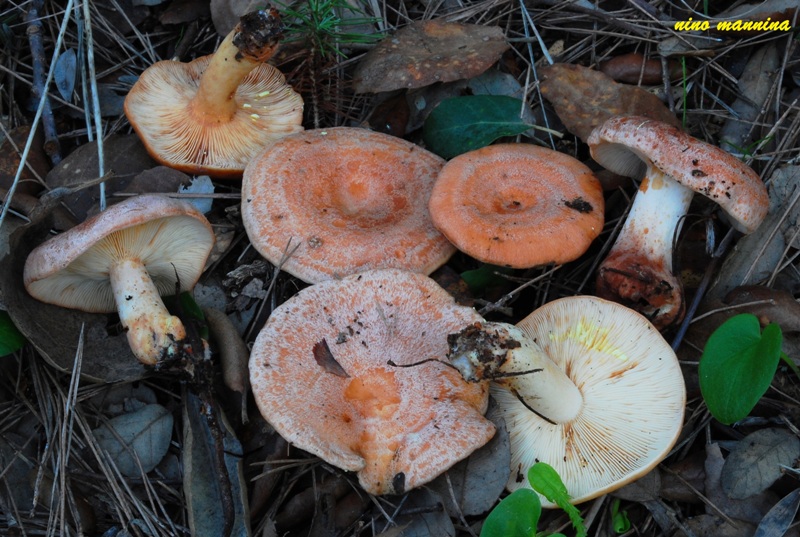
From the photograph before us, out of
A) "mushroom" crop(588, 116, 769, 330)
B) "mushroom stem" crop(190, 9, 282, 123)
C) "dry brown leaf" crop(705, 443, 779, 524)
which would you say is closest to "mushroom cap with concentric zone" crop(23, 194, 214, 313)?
"mushroom stem" crop(190, 9, 282, 123)

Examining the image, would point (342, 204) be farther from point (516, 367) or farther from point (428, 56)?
point (516, 367)

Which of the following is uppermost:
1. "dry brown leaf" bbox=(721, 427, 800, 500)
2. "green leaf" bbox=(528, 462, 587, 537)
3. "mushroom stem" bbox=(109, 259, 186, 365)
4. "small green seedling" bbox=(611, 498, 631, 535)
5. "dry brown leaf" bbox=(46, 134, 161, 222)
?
"dry brown leaf" bbox=(46, 134, 161, 222)

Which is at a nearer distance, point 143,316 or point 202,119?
point 143,316

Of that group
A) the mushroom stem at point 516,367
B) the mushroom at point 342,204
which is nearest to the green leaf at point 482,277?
the mushroom at point 342,204

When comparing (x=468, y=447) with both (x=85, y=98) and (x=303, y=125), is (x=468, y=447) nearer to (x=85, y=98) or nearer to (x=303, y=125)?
(x=303, y=125)

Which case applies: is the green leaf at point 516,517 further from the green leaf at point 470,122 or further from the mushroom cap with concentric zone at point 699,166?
the green leaf at point 470,122

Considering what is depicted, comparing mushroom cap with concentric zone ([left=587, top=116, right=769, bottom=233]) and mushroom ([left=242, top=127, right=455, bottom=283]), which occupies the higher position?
mushroom cap with concentric zone ([left=587, top=116, right=769, bottom=233])

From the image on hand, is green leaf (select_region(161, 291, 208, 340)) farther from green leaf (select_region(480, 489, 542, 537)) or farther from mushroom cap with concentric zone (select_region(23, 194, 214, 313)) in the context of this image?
green leaf (select_region(480, 489, 542, 537))

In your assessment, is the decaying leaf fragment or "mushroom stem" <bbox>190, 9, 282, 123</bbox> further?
the decaying leaf fragment

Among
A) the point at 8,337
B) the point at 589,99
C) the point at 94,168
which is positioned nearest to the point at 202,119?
the point at 94,168
